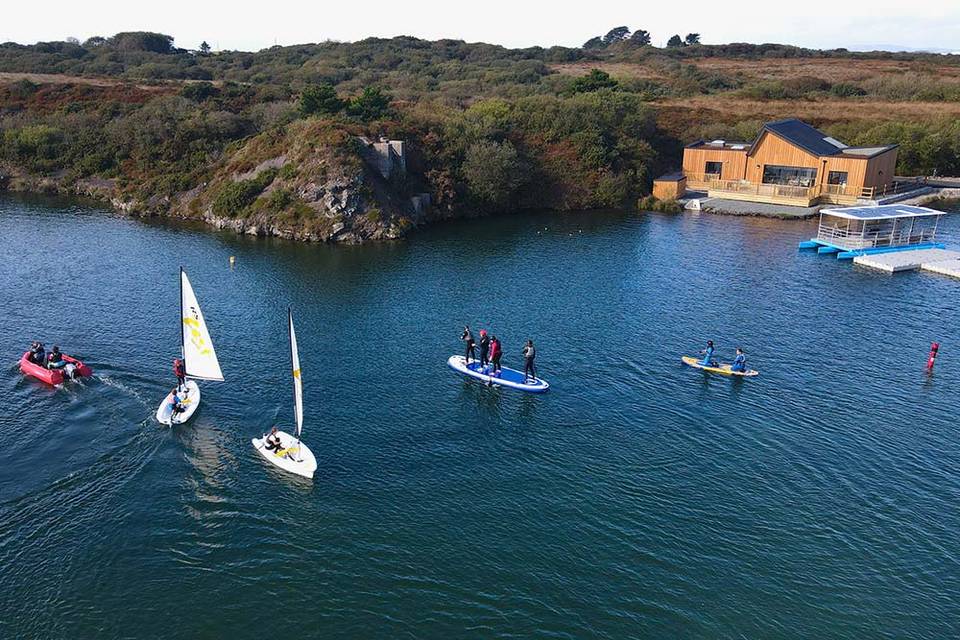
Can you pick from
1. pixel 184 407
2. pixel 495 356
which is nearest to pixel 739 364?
pixel 495 356

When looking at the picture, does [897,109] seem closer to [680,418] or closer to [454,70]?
[454,70]

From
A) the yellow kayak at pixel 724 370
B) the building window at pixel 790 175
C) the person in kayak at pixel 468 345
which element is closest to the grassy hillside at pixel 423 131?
the building window at pixel 790 175

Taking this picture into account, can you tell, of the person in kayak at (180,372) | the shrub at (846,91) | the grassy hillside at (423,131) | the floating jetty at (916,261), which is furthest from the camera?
the shrub at (846,91)

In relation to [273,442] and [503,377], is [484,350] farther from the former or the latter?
[273,442]

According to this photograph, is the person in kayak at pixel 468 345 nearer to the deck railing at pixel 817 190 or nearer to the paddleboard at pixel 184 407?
the paddleboard at pixel 184 407

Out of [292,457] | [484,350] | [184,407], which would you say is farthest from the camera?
[484,350]

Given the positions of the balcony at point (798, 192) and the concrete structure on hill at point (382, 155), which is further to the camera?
the balcony at point (798, 192)
